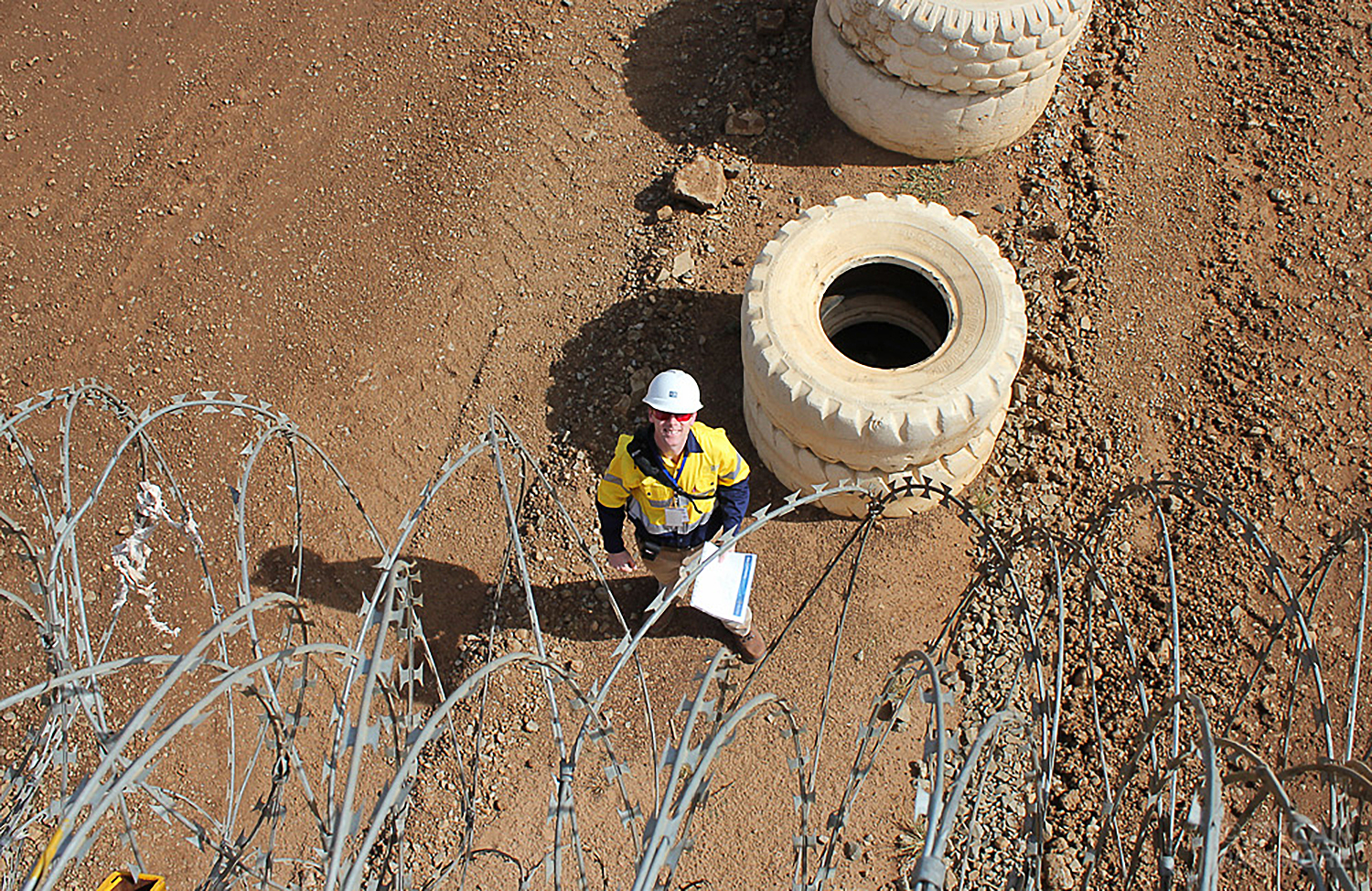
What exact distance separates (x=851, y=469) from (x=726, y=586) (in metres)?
1.21

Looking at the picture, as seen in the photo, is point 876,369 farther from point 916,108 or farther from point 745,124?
point 745,124

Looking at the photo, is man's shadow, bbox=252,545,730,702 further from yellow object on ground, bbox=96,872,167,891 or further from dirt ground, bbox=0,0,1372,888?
yellow object on ground, bbox=96,872,167,891

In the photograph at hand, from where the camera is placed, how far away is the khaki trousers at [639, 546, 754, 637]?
5.68 meters

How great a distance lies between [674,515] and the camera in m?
5.31

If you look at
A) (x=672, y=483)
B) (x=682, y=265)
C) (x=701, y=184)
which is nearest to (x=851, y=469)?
(x=672, y=483)

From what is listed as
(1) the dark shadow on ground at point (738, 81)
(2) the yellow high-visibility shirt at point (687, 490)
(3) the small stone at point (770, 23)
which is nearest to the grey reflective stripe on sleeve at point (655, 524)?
(2) the yellow high-visibility shirt at point (687, 490)

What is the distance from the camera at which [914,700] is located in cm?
630

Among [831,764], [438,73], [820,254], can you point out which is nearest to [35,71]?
[438,73]

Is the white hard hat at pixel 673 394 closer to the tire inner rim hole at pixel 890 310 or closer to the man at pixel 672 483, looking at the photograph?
the man at pixel 672 483

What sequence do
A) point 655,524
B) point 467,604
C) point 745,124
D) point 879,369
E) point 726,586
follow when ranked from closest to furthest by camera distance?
point 655,524, point 726,586, point 879,369, point 467,604, point 745,124

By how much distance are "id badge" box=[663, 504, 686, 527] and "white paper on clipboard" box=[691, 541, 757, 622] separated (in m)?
0.45

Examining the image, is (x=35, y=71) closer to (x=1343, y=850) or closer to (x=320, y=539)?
(x=320, y=539)

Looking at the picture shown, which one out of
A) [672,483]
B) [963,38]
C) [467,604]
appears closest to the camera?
[672,483]

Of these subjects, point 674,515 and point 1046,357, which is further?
point 1046,357
